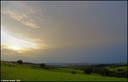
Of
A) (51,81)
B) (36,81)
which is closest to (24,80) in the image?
(36,81)

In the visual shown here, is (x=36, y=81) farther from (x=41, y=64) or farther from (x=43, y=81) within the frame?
(x=41, y=64)

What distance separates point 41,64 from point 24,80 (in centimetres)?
4849

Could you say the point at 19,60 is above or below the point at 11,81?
above

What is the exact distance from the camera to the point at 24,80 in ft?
118

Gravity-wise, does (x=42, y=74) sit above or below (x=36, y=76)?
above

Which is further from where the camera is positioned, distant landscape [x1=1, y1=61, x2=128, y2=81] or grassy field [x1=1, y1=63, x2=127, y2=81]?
distant landscape [x1=1, y1=61, x2=128, y2=81]

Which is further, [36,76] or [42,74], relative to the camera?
[42,74]

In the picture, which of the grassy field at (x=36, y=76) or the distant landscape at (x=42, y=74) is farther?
the distant landscape at (x=42, y=74)

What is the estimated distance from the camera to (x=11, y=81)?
112 ft

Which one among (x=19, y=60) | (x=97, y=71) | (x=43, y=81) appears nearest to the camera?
(x=43, y=81)

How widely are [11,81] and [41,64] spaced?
1976 inches

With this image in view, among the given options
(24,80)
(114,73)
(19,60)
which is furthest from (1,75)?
(114,73)

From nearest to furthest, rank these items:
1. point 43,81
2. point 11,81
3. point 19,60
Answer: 1. point 11,81
2. point 43,81
3. point 19,60

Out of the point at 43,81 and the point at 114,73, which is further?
the point at 114,73
